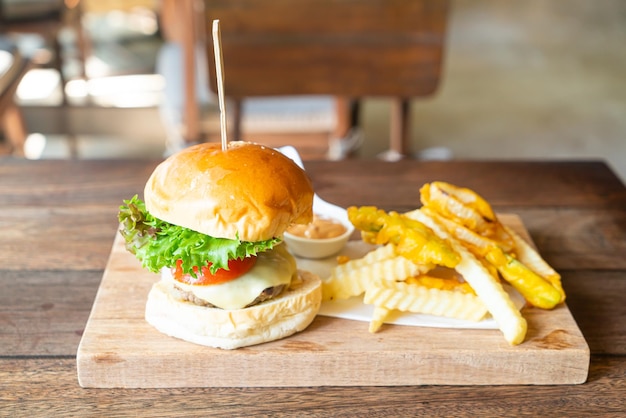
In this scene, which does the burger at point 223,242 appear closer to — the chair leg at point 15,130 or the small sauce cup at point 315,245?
the small sauce cup at point 315,245

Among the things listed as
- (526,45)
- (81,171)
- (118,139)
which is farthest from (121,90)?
(526,45)

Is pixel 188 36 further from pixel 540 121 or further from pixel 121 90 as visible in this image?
pixel 540 121

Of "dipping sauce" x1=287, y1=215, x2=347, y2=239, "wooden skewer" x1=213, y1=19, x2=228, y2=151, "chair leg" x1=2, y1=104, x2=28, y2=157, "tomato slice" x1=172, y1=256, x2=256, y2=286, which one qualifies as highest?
"wooden skewer" x1=213, y1=19, x2=228, y2=151

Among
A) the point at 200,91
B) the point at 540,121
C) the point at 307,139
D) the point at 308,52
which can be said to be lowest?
the point at 540,121

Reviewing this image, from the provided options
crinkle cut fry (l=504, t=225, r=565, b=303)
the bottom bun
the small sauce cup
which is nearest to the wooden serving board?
the bottom bun

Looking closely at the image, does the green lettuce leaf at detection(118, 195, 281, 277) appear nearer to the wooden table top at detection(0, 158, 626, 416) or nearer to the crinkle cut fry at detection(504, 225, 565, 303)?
the wooden table top at detection(0, 158, 626, 416)

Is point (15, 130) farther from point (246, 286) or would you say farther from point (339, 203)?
point (246, 286)
